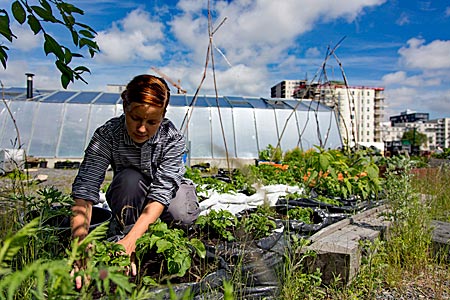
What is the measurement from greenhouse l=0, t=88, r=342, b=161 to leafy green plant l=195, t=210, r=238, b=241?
8.04 m

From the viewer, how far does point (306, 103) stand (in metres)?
14.5

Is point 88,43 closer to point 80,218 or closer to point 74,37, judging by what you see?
point 74,37

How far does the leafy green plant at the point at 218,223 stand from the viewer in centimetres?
193

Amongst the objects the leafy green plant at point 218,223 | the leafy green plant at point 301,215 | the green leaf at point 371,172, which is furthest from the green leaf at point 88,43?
the green leaf at point 371,172

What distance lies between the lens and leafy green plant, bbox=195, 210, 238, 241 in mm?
1926

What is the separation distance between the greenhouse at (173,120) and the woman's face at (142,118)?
8365mm

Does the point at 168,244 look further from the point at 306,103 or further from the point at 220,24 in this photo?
the point at 306,103

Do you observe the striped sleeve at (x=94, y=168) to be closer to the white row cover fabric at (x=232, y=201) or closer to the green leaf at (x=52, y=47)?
the green leaf at (x=52, y=47)

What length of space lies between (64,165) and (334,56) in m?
8.58

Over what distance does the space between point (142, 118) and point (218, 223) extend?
68 cm

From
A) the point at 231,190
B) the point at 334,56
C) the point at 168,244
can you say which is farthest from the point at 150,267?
the point at 334,56

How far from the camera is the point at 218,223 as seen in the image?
6.32 ft

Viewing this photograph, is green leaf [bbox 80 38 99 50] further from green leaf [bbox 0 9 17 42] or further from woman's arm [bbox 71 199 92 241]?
woman's arm [bbox 71 199 92 241]

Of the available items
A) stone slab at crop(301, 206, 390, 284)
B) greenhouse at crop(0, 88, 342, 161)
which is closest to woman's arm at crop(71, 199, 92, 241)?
stone slab at crop(301, 206, 390, 284)
